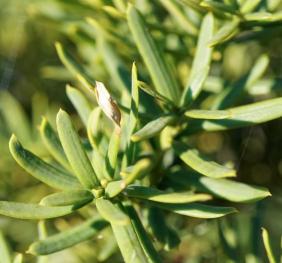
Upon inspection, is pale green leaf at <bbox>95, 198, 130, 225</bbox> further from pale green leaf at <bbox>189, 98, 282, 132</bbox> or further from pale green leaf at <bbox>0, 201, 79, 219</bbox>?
pale green leaf at <bbox>189, 98, 282, 132</bbox>

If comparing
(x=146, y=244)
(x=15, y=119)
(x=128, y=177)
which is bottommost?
(x=15, y=119)

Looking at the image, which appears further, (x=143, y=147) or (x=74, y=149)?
(x=143, y=147)

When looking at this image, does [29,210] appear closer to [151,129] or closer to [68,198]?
[68,198]

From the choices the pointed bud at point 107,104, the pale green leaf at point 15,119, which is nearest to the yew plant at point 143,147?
the pointed bud at point 107,104

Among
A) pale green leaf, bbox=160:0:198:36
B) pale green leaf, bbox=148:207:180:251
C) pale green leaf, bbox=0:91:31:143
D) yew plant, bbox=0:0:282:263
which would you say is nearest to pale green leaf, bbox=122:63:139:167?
yew plant, bbox=0:0:282:263

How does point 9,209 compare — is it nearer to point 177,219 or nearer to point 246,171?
point 177,219

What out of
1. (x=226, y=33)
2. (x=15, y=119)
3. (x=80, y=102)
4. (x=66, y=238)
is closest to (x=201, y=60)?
(x=226, y=33)

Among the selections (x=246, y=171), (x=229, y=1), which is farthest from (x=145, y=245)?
(x=246, y=171)

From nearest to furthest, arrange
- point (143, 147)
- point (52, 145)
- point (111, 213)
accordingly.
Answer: point (111, 213) → point (52, 145) → point (143, 147)
